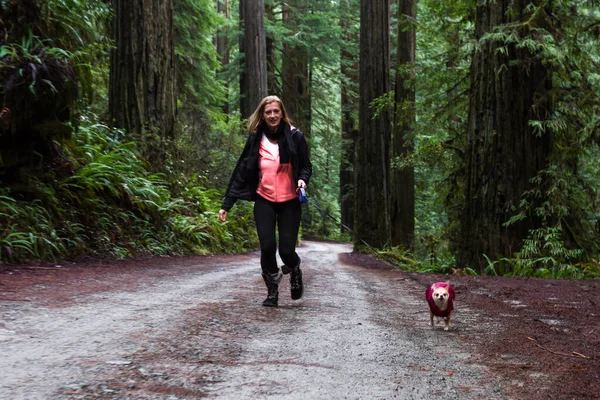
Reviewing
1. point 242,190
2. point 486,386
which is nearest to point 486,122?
point 242,190

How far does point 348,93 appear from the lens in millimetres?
30969

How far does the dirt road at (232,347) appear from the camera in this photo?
274cm

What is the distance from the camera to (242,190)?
18.8 feet

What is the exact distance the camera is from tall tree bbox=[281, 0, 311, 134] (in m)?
30.8

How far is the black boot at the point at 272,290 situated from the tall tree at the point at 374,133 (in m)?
11.3

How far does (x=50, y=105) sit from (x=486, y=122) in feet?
21.0

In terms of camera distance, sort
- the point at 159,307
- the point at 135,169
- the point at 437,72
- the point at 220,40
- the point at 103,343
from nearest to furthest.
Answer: the point at 103,343 < the point at 159,307 < the point at 135,169 < the point at 437,72 < the point at 220,40

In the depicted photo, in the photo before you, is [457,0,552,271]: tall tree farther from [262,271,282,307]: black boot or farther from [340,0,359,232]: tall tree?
[340,0,359,232]: tall tree

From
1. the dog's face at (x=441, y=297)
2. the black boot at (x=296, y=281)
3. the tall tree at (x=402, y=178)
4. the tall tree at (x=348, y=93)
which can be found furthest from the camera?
the tall tree at (x=348, y=93)

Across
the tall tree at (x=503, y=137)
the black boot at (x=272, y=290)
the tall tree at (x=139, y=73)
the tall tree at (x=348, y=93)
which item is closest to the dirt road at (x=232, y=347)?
the black boot at (x=272, y=290)

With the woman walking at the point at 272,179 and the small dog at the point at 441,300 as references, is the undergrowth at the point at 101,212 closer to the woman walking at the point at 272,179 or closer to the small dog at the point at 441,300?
the woman walking at the point at 272,179

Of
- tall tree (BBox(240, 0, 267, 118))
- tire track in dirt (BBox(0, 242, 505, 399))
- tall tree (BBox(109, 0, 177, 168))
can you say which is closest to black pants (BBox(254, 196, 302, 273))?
tire track in dirt (BBox(0, 242, 505, 399))

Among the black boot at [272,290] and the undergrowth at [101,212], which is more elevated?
the undergrowth at [101,212]

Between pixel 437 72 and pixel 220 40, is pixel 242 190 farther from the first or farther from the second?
pixel 220 40
